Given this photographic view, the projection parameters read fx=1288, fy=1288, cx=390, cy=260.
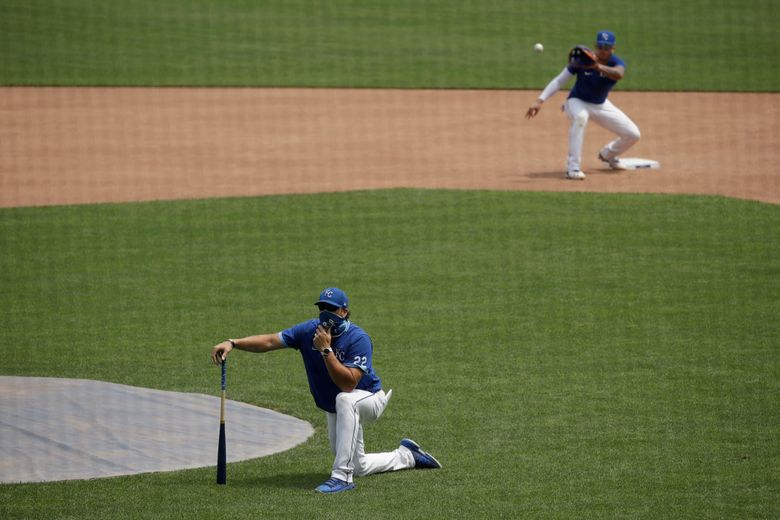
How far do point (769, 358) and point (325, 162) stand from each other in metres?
10.8

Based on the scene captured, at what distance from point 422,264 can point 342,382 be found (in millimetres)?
7424

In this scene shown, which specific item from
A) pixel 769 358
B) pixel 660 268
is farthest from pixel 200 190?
pixel 769 358

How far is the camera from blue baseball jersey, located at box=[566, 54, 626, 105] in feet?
63.2

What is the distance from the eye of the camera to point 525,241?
658 inches

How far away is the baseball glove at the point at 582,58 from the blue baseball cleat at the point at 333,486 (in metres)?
11.5

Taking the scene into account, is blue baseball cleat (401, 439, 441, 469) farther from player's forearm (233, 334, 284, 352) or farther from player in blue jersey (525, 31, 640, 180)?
player in blue jersey (525, 31, 640, 180)

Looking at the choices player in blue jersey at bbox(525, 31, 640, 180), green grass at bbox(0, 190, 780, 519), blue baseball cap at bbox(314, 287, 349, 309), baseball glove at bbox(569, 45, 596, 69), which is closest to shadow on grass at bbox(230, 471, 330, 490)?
green grass at bbox(0, 190, 780, 519)

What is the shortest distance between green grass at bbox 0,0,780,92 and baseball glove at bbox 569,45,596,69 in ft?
33.3

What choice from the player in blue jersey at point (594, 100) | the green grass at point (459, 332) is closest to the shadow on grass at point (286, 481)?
the green grass at point (459, 332)

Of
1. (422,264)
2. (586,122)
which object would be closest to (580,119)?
(586,122)

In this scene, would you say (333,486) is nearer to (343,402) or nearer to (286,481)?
(286,481)

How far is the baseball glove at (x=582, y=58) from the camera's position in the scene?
731 inches

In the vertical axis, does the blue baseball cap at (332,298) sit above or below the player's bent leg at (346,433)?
above

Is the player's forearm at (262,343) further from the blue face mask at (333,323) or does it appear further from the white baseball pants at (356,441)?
the white baseball pants at (356,441)
